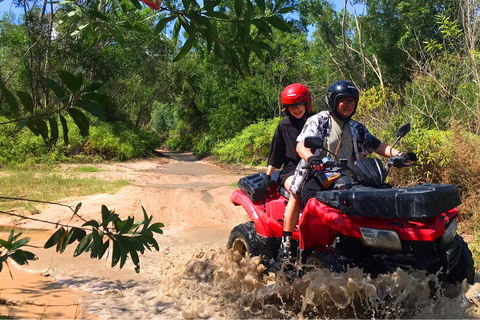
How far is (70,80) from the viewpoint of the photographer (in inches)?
73.7

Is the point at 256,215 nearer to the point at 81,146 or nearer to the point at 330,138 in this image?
the point at 330,138

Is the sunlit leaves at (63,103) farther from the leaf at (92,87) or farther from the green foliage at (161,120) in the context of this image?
the green foliage at (161,120)

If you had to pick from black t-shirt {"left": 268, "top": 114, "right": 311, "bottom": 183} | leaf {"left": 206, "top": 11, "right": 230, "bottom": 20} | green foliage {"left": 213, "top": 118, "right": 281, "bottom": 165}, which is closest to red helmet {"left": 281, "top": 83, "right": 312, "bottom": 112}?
black t-shirt {"left": 268, "top": 114, "right": 311, "bottom": 183}

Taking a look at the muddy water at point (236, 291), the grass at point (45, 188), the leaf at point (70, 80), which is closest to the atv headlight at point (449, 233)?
the muddy water at point (236, 291)

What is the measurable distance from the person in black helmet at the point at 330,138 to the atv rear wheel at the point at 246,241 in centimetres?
56

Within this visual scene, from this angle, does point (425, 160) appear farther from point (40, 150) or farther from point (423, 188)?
point (40, 150)

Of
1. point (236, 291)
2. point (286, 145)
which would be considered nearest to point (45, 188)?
point (236, 291)

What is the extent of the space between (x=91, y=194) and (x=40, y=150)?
908cm

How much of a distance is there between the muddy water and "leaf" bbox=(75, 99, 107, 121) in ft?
6.90

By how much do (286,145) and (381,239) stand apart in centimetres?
171

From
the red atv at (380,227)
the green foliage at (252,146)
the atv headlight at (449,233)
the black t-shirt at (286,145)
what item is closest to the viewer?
the red atv at (380,227)

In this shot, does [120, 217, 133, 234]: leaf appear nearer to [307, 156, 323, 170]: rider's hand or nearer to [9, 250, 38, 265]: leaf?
[9, 250, 38, 265]: leaf

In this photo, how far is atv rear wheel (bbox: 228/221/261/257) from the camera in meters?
4.39

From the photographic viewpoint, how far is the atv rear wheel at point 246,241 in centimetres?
439
